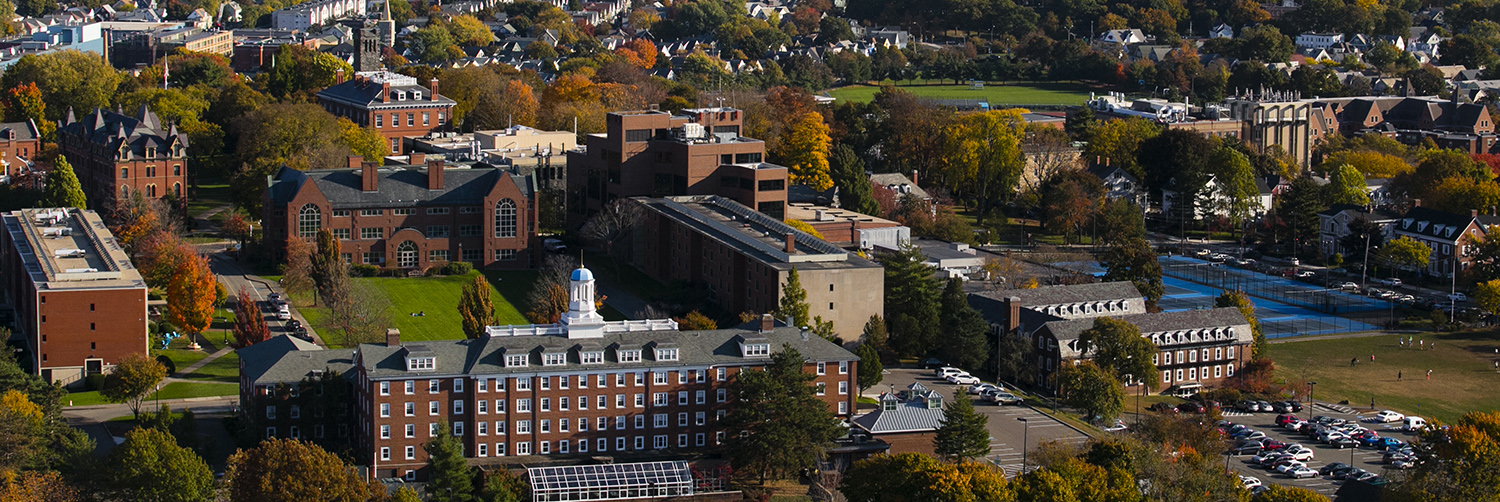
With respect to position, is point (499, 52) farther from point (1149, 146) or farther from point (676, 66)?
point (1149, 146)

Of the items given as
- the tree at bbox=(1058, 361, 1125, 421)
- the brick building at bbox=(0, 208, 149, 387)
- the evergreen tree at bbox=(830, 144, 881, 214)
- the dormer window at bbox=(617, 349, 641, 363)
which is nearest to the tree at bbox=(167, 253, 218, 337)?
the brick building at bbox=(0, 208, 149, 387)

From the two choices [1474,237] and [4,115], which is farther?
[4,115]

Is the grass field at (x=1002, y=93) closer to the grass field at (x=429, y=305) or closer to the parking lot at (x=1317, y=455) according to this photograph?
the grass field at (x=429, y=305)

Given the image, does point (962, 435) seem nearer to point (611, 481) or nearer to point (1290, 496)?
point (611, 481)

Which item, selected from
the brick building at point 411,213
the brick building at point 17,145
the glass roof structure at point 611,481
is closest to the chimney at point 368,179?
the brick building at point 411,213

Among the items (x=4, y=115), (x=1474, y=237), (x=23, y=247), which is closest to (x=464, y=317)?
(x=23, y=247)
